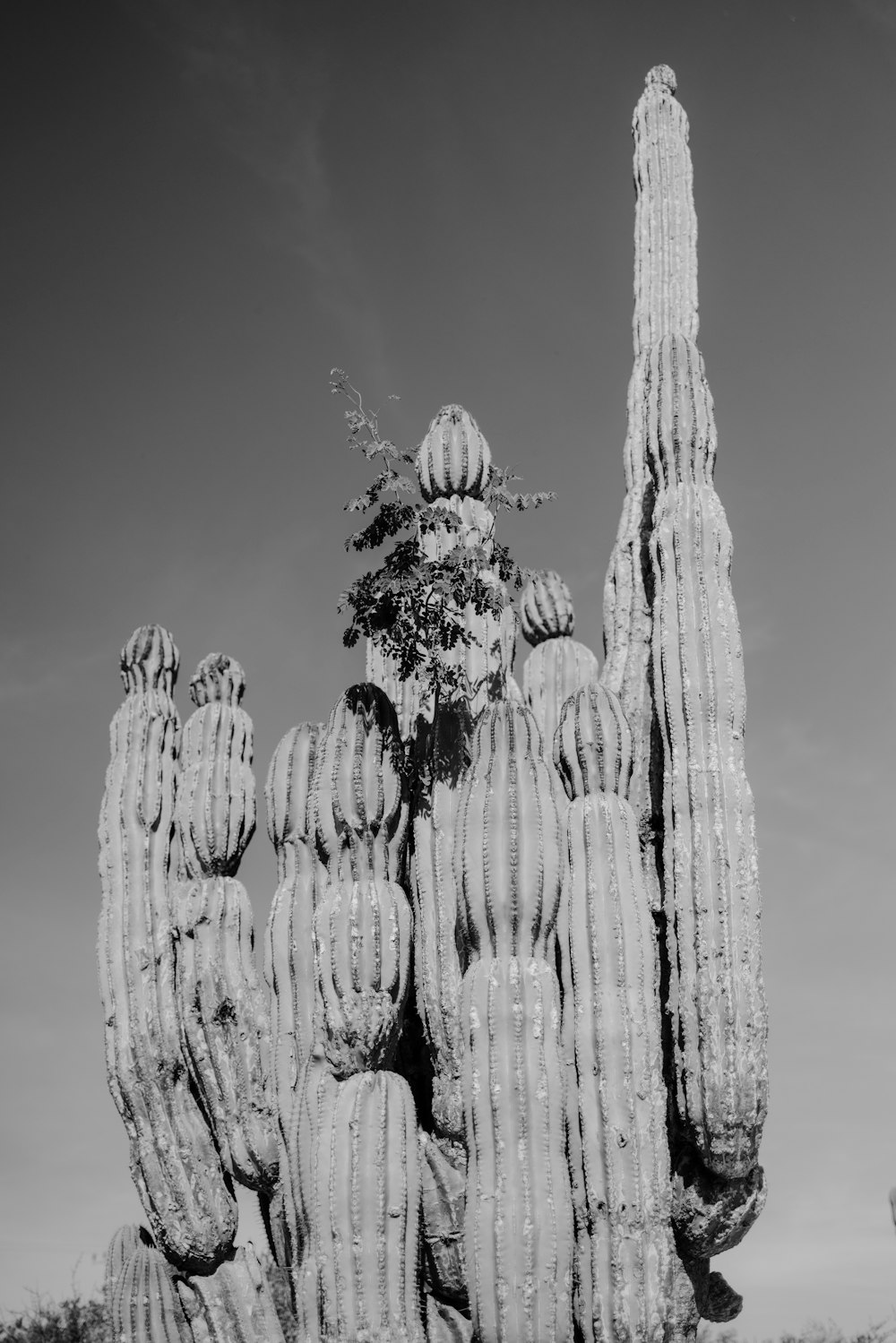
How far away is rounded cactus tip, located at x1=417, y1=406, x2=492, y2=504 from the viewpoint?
414 inches

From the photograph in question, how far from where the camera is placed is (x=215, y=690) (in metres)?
11.6

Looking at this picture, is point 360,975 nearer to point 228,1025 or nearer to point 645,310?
point 228,1025

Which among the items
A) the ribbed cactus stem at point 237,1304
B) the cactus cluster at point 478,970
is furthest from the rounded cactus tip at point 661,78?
the ribbed cactus stem at point 237,1304

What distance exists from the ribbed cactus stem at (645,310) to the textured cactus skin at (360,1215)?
2.46m

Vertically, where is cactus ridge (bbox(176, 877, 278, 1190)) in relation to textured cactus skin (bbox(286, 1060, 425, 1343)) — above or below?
above

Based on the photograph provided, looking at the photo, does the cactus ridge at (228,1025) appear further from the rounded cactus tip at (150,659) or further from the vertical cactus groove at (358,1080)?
the rounded cactus tip at (150,659)

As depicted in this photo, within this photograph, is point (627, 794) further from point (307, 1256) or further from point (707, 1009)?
point (307, 1256)

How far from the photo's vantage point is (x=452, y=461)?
10508mm

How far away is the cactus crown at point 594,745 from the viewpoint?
29.0 ft

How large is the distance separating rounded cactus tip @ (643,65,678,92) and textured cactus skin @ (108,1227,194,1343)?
30.5ft

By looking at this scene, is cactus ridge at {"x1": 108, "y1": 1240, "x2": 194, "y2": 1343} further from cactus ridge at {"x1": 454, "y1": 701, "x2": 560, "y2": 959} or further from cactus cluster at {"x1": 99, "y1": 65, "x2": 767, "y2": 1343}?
cactus ridge at {"x1": 454, "y1": 701, "x2": 560, "y2": 959}

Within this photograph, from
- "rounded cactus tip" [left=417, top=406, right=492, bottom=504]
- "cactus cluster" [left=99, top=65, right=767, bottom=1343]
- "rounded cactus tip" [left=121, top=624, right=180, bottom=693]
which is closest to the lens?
"cactus cluster" [left=99, top=65, right=767, bottom=1343]

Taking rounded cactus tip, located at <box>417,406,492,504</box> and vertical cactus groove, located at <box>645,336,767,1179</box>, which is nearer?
vertical cactus groove, located at <box>645,336,767,1179</box>

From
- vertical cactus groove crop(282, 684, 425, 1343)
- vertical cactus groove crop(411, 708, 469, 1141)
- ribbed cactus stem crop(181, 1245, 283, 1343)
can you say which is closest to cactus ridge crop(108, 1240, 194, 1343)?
ribbed cactus stem crop(181, 1245, 283, 1343)
